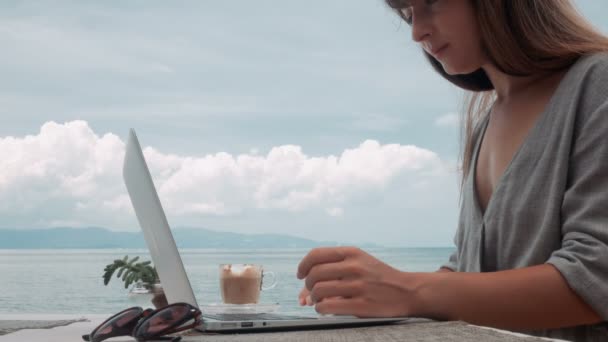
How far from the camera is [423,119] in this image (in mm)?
43750

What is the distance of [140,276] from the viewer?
59.3 inches

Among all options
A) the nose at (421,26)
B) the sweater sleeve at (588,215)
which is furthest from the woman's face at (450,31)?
the sweater sleeve at (588,215)

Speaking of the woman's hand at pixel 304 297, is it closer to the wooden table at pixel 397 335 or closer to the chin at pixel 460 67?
the wooden table at pixel 397 335

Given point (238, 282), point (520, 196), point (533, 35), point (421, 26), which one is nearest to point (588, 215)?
point (520, 196)

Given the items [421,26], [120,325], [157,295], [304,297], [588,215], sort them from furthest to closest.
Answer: [157,295]
[421,26]
[304,297]
[588,215]
[120,325]

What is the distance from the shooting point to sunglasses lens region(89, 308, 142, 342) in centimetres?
75

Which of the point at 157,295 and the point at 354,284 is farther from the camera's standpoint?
the point at 157,295

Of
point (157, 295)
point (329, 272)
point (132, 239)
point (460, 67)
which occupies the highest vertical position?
point (460, 67)

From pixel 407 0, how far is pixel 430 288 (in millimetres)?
504

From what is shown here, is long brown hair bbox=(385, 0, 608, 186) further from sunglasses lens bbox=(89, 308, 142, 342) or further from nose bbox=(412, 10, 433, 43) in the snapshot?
sunglasses lens bbox=(89, 308, 142, 342)

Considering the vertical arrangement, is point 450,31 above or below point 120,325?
above

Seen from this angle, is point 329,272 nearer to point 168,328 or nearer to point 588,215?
point 168,328

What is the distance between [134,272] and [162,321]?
2.84ft

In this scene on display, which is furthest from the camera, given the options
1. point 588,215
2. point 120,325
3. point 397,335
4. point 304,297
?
point 304,297
